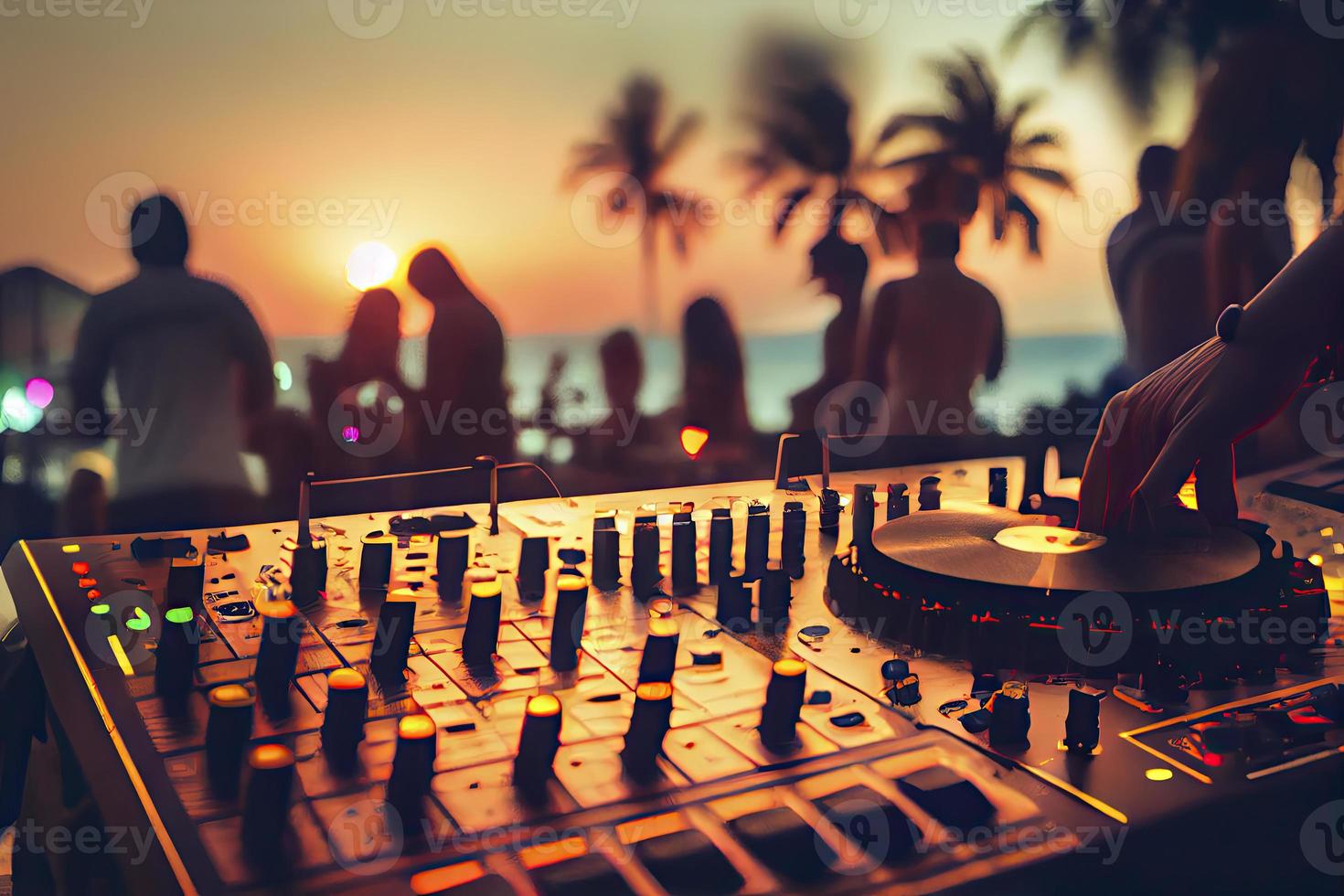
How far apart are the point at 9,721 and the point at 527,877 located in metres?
1.56

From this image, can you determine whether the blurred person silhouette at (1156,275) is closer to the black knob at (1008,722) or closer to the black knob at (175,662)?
the black knob at (1008,722)

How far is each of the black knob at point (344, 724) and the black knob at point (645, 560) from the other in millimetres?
869

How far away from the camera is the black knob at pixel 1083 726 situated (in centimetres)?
137

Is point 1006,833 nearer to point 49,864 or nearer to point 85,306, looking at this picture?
point 49,864

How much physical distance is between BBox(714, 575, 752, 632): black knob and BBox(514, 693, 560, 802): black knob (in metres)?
0.67

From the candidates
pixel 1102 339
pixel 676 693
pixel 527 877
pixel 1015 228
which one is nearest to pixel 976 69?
pixel 1015 228

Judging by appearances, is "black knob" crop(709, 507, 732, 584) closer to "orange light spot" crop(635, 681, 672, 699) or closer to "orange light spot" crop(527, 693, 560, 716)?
"orange light spot" crop(635, 681, 672, 699)

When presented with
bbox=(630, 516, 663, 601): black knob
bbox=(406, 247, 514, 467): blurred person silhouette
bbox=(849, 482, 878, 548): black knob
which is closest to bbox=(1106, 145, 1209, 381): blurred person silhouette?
bbox=(406, 247, 514, 467): blurred person silhouette

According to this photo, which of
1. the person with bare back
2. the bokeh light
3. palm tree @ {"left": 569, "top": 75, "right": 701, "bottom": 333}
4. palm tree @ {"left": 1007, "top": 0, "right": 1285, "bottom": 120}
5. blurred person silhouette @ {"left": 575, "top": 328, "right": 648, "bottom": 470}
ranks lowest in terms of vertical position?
blurred person silhouette @ {"left": 575, "top": 328, "right": 648, "bottom": 470}

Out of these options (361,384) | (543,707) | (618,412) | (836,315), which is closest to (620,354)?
(618,412)

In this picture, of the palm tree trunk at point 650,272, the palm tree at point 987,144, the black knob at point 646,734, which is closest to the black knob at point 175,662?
the black knob at point 646,734

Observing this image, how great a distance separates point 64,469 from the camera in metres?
4.36

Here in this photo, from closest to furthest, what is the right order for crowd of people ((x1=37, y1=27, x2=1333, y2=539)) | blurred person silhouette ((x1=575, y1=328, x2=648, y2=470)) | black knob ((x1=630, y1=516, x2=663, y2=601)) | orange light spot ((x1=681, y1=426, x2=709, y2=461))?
black knob ((x1=630, y1=516, x2=663, y2=601)), orange light spot ((x1=681, y1=426, x2=709, y2=461)), crowd of people ((x1=37, y1=27, x2=1333, y2=539)), blurred person silhouette ((x1=575, y1=328, x2=648, y2=470))

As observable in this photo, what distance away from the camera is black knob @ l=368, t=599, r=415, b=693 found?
5.33ft
